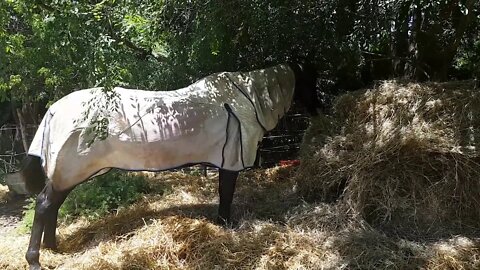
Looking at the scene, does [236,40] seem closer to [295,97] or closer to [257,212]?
[295,97]

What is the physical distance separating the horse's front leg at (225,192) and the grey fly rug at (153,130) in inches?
4.2

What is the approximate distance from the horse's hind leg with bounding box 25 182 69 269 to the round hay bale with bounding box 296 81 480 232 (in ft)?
6.79

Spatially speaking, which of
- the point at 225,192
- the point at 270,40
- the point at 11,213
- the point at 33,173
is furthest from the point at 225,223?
the point at 11,213

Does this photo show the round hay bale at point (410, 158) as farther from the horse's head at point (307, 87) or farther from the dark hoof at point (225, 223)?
the dark hoof at point (225, 223)

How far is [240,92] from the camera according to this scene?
11.9 feet

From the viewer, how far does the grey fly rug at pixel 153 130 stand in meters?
3.21

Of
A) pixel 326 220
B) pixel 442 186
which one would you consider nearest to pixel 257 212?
pixel 326 220

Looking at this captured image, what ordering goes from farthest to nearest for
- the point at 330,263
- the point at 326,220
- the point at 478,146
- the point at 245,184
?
the point at 245,184
the point at 326,220
the point at 478,146
the point at 330,263

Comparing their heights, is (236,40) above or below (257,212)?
above

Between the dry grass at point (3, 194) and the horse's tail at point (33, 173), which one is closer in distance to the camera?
the horse's tail at point (33, 173)

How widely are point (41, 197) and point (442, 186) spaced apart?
2.84 meters

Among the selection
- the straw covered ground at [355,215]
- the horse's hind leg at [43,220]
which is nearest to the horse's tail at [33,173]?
the horse's hind leg at [43,220]

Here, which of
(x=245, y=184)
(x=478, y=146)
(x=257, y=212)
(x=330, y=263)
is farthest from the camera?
(x=245, y=184)

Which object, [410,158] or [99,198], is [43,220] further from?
[410,158]
